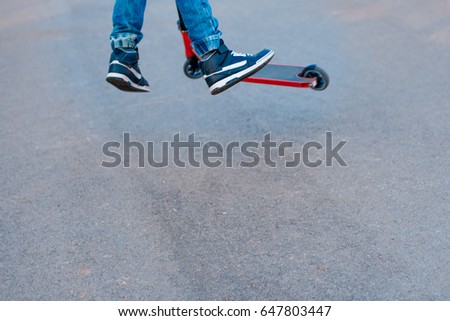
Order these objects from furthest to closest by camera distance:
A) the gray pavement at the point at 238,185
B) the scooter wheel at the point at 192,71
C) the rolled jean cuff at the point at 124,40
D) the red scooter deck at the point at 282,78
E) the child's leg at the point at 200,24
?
the scooter wheel at the point at 192,71 → the red scooter deck at the point at 282,78 → the rolled jean cuff at the point at 124,40 → the child's leg at the point at 200,24 → the gray pavement at the point at 238,185

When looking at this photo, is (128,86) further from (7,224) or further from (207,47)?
(7,224)

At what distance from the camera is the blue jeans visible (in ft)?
12.9

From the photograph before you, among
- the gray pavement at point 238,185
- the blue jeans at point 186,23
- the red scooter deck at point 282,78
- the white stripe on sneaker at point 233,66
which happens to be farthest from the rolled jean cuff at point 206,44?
the gray pavement at point 238,185

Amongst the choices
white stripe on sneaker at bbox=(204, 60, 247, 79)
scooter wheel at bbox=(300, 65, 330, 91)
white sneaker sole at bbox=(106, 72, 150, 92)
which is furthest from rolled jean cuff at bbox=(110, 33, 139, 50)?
scooter wheel at bbox=(300, 65, 330, 91)

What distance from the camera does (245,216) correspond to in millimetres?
3623

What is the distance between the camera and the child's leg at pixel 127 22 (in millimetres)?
3971

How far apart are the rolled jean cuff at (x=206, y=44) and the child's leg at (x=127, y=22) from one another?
34 centimetres

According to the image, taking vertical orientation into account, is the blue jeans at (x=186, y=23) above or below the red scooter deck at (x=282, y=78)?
above

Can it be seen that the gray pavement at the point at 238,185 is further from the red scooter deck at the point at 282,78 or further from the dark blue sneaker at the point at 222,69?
the dark blue sneaker at the point at 222,69

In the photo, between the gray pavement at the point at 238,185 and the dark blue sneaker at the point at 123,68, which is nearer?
the gray pavement at the point at 238,185

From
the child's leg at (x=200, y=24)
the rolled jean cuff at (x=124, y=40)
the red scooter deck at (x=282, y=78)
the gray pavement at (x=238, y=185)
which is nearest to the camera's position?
the gray pavement at (x=238, y=185)

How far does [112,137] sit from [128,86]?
0.69 metres

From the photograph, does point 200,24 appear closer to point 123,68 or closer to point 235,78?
point 235,78

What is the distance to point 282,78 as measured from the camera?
15.2 ft
